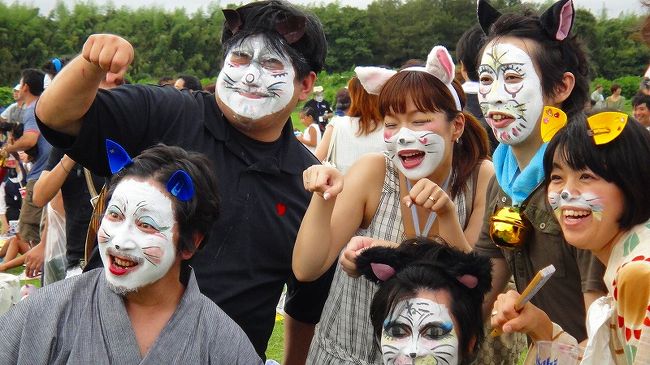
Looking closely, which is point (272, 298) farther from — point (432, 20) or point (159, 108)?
point (432, 20)

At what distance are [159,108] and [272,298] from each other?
857 mm

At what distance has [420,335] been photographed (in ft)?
8.97

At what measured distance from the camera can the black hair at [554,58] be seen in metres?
3.13

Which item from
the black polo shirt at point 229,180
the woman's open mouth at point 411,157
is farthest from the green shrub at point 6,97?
the woman's open mouth at point 411,157

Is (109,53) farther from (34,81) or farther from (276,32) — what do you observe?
(34,81)

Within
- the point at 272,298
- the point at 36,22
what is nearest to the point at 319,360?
the point at 272,298

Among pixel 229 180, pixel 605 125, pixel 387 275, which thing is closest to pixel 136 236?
pixel 229 180

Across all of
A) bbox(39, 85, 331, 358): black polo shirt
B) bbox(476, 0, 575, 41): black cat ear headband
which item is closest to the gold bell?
bbox(476, 0, 575, 41): black cat ear headband

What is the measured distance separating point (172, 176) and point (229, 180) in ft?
1.48

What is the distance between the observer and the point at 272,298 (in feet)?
10.9

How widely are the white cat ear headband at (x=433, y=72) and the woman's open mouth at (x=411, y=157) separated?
0.28 metres

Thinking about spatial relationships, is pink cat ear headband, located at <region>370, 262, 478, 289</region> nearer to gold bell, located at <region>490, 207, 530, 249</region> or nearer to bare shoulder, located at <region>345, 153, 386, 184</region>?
gold bell, located at <region>490, 207, 530, 249</region>

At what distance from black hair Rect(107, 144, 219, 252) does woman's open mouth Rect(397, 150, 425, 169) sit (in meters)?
0.75

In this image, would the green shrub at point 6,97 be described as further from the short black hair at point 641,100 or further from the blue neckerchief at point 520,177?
the blue neckerchief at point 520,177
